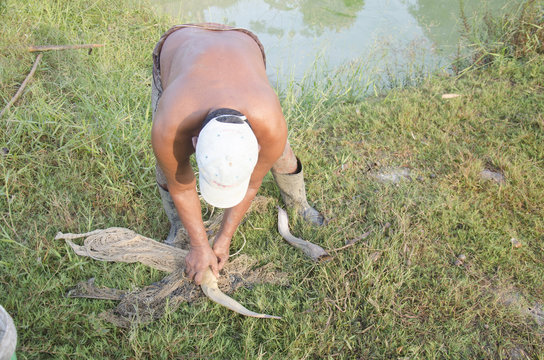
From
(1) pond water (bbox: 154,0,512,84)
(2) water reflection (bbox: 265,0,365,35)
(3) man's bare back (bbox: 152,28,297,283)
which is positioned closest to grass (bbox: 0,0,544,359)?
(3) man's bare back (bbox: 152,28,297,283)

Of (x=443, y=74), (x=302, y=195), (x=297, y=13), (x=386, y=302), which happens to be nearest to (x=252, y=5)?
(x=297, y=13)

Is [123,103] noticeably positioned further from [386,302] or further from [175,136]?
[386,302]

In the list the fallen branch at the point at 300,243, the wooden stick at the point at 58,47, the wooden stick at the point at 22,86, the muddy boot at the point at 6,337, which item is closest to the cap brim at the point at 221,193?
the muddy boot at the point at 6,337

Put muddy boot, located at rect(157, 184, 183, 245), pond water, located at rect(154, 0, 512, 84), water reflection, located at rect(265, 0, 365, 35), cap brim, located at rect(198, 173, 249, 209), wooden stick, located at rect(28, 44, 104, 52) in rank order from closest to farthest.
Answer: cap brim, located at rect(198, 173, 249, 209), muddy boot, located at rect(157, 184, 183, 245), wooden stick, located at rect(28, 44, 104, 52), pond water, located at rect(154, 0, 512, 84), water reflection, located at rect(265, 0, 365, 35)

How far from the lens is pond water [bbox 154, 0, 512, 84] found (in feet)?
16.3

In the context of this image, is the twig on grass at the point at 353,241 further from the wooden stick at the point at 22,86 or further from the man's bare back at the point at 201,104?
the wooden stick at the point at 22,86

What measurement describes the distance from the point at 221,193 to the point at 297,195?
1234 mm

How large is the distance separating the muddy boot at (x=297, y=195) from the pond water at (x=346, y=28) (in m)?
2.24

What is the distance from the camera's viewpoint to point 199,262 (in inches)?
88.3

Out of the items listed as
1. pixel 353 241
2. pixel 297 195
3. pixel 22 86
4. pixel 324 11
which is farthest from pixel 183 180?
pixel 324 11

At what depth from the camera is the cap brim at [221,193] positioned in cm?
161

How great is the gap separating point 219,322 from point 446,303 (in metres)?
1.22

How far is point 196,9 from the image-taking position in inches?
249

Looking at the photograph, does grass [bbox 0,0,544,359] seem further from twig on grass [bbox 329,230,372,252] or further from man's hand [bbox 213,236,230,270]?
man's hand [bbox 213,236,230,270]
